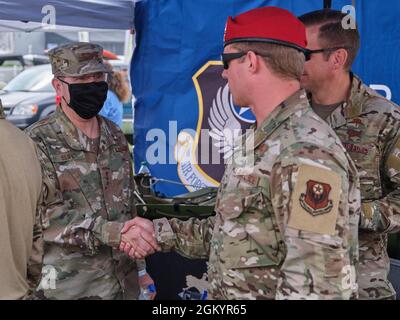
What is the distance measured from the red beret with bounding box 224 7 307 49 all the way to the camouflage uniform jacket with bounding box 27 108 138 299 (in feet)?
3.83

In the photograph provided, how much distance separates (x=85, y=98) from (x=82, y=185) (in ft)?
1.38

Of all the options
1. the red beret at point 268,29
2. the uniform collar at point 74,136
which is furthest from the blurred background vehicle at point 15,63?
the red beret at point 268,29

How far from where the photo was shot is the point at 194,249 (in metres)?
2.23

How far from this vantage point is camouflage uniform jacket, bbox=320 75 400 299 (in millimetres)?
2396

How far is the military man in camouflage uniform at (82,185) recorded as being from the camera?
271 cm

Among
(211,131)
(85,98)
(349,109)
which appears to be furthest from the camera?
(211,131)

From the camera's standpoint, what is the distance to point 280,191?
161 cm

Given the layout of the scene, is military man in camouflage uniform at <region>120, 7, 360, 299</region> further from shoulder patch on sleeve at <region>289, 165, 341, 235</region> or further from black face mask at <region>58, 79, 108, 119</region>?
black face mask at <region>58, 79, 108, 119</region>

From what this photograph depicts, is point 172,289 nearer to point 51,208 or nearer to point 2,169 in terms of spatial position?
point 51,208

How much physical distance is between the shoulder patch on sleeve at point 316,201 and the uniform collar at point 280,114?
0.22 meters

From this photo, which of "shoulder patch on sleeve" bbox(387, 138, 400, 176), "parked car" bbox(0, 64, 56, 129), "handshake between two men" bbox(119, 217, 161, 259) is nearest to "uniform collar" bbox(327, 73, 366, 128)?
"shoulder patch on sleeve" bbox(387, 138, 400, 176)

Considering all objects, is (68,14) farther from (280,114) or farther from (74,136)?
(280,114)

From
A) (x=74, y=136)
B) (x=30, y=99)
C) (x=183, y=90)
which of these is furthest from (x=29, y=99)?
(x=74, y=136)
